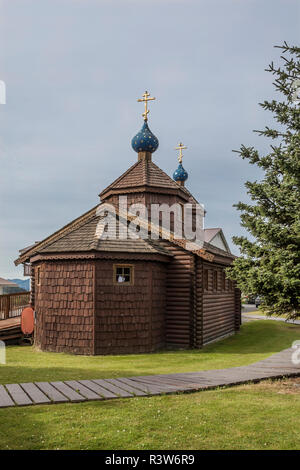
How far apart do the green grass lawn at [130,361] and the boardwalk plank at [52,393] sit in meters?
1.42

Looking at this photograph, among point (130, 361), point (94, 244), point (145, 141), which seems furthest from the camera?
point (145, 141)

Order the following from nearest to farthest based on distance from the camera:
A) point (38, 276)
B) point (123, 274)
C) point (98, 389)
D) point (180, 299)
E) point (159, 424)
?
1. point (159, 424)
2. point (98, 389)
3. point (123, 274)
4. point (180, 299)
5. point (38, 276)

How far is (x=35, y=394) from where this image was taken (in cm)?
669

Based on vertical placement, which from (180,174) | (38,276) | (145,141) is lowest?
(38,276)

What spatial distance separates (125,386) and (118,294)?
22.3ft

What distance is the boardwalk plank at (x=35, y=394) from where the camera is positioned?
6.28m

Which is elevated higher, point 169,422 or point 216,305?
point 216,305

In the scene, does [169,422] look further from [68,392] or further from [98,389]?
[68,392]

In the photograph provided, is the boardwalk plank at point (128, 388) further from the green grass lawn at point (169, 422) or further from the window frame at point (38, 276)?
the window frame at point (38, 276)

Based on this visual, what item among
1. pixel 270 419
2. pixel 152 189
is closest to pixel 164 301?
pixel 152 189

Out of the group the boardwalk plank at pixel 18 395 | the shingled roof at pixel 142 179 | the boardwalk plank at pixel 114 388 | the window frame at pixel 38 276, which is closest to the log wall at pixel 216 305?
the shingled roof at pixel 142 179

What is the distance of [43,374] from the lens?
9.45 meters

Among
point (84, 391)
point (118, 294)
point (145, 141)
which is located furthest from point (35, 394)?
point (145, 141)
